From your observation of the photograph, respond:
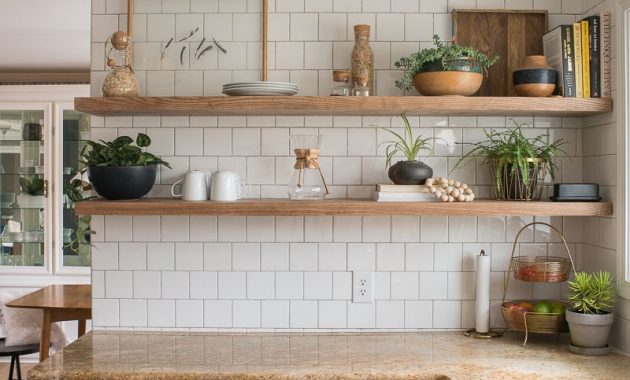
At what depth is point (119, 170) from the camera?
8.19 ft

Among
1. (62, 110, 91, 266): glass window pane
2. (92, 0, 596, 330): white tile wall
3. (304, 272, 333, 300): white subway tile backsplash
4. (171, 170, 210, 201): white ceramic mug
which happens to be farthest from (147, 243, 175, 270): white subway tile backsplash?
(62, 110, 91, 266): glass window pane

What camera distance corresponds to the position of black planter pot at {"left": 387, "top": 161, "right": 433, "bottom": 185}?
8.38 ft

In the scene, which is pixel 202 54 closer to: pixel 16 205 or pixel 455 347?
pixel 455 347

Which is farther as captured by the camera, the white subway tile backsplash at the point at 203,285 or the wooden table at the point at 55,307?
the wooden table at the point at 55,307

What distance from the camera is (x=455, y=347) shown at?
251cm

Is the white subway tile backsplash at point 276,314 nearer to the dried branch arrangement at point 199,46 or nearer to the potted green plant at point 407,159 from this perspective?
the potted green plant at point 407,159

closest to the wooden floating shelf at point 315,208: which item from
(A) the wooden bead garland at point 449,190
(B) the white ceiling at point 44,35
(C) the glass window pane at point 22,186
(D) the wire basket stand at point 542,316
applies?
(A) the wooden bead garland at point 449,190

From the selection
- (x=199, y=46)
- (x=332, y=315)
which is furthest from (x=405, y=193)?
(x=199, y=46)

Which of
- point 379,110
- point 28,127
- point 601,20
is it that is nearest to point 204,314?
point 379,110

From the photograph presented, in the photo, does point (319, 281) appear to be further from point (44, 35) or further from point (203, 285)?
point (44, 35)

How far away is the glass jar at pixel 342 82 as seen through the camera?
8.36ft

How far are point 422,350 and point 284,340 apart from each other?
499 mm

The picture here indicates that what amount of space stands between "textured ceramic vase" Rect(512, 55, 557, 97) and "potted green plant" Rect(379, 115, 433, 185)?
1.34ft

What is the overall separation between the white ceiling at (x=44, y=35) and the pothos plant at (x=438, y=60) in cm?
250
